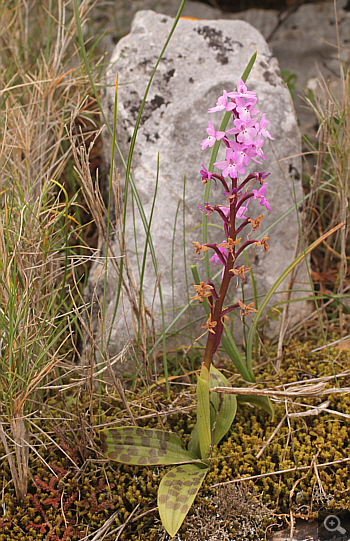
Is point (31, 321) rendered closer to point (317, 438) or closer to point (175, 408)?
point (175, 408)

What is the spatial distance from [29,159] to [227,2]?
281 cm

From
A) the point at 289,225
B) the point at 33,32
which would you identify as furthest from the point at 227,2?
the point at 289,225

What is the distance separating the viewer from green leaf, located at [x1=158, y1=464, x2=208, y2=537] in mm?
1337

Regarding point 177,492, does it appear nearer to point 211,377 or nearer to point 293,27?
point 211,377

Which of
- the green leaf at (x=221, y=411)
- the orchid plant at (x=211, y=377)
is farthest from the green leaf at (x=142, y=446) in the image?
the green leaf at (x=221, y=411)

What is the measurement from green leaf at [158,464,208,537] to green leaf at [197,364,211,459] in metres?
0.07

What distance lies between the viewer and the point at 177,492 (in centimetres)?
142

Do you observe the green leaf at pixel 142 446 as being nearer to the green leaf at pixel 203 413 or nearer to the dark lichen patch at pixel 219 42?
the green leaf at pixel 203 413

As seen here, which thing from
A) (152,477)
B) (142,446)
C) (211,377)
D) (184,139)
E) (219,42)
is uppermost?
(219,42)

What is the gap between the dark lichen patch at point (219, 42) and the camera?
2449 millimetres

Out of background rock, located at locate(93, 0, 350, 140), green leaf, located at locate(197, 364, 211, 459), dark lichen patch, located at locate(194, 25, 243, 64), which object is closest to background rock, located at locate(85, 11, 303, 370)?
dark lichen patch, located at locate(194, 25, 243, 64)

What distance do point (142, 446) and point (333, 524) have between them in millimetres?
648

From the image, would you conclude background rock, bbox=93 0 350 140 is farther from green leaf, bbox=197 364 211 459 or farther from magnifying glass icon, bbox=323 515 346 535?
magnifying glass icon, bbox=323 515 346 535

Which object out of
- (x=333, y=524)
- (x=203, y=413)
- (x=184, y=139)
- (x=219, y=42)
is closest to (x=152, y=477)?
(x=203, y=413)
